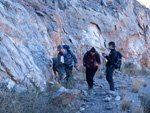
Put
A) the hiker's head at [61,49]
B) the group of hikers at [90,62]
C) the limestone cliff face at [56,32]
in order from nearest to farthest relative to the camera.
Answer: the limestone cliff face at [56,32], the group of hikers at [90,62], the hiker's head at [61,49]

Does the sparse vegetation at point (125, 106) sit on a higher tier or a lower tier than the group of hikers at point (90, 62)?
lower

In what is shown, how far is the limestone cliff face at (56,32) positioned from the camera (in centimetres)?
612

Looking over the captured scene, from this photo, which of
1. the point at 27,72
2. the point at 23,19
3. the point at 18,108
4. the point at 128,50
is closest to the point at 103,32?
the point at 128,50

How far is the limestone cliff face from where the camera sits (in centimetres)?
612

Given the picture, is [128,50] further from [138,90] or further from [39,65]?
[39,65]

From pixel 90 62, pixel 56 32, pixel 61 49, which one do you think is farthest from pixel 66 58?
pixel 56 32

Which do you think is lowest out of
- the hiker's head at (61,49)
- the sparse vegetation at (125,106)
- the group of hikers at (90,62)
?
the sparse vegetation at (125,106)

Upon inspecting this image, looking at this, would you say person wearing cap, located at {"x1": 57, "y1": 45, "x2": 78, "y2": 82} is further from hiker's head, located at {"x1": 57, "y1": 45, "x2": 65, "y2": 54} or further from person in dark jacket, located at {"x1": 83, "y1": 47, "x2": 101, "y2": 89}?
person in dark jacket, located at {"x1": 83, "y1": 47, "x2": 101, "y2": 89}

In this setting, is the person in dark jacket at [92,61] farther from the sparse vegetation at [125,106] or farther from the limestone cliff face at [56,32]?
the sparse vegetation at [125,106]

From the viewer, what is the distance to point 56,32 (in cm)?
1025

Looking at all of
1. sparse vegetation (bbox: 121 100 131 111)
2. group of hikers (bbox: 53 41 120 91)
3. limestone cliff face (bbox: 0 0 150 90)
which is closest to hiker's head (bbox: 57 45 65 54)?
group of hikers (bbox: 53 41 120 91)

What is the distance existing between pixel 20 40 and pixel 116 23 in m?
9.46

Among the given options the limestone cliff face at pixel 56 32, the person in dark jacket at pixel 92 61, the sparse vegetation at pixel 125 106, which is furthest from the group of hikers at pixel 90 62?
the sparse vegetation at pixel 125 106

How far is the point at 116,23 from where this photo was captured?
15062mm
